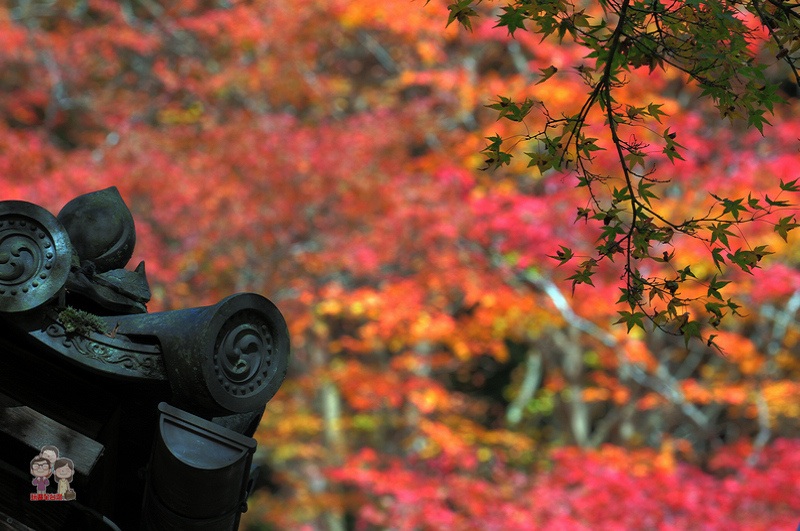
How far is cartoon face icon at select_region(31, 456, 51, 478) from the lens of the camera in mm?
2402

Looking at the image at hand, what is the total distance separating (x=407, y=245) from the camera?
10938 millimetres

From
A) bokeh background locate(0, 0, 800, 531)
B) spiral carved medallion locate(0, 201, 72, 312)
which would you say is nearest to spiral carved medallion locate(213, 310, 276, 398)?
spiral carved medallion locate(0, 201, 72, 312)

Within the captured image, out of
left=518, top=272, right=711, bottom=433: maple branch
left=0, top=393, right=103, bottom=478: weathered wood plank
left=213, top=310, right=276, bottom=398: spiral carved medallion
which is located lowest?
left=0, top=393, right=103, bottom=478: weathered wood plank

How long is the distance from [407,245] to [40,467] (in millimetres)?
8660

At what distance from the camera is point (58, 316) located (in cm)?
238

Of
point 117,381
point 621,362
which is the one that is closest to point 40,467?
point 117,381

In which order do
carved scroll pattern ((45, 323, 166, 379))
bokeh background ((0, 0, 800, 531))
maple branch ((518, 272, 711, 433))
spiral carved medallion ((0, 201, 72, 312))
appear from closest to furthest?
spiral carved medallion ((0, 201, 72, 312))
carved scroll pattern ((45, 323, 166, 379))
bokeh background ((0, 0, 800, 531))
maple branch ((518, 272, 711, 433))

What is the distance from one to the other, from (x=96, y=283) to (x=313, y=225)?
8496mm

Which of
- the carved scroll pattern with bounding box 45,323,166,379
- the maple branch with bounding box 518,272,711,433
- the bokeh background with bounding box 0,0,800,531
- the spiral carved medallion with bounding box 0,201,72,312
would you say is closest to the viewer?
the spiral carved medallion with bounding box 0,201,72,312

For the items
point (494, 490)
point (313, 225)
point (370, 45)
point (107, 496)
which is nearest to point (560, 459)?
point (494, 490)

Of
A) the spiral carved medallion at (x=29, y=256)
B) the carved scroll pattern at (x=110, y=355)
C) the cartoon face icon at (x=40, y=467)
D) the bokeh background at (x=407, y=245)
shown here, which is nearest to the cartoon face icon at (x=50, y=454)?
the cartoon face icon at (x=40, y=467)

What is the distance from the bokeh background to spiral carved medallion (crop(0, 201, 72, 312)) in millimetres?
7949

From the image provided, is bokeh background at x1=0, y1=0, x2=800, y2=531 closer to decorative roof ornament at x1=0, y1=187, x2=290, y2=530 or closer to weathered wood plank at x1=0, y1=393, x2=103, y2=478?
decorative roof ornament at x1=0, y1=187, x2=290, y2=530

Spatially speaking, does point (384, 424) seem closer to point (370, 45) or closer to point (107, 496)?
point (370, 45)
